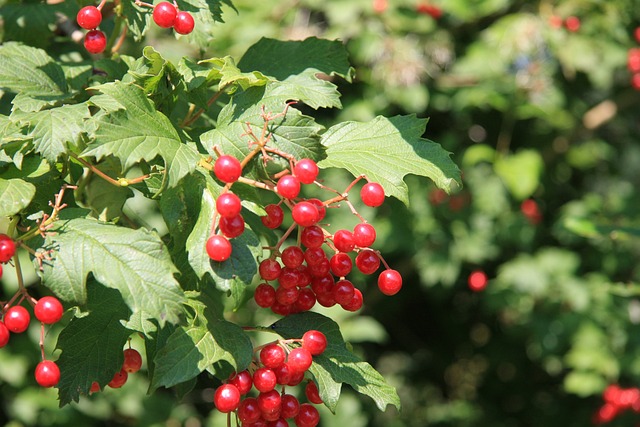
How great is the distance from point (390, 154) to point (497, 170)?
6.68 ft

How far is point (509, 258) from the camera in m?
3.52

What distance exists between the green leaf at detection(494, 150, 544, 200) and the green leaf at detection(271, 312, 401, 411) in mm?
2054

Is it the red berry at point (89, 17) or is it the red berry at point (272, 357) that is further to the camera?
the red berry at point (89, 17)

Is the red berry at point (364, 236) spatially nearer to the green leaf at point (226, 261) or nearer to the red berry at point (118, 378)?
the green leaf at point (226, 261)

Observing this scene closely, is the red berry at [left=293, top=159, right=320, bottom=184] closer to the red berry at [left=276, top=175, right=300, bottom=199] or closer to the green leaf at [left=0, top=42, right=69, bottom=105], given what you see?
the red berry at [left=276, top=175, right=300, bottom=199]

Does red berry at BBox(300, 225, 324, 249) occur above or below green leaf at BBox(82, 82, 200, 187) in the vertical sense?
below

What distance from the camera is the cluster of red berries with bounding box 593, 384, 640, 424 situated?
3275 millimetres

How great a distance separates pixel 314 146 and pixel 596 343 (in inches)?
97.3

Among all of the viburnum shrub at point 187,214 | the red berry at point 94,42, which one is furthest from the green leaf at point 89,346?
the red berry at point 94,42

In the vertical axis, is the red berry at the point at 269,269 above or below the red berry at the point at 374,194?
below

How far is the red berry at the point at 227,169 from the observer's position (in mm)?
1026

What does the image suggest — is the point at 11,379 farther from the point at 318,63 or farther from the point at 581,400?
the point at 581,400

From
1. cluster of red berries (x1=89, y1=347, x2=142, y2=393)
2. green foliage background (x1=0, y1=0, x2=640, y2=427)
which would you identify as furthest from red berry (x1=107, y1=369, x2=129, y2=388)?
green foliage background (x1=0, y1=0, x2=640, y2=427)

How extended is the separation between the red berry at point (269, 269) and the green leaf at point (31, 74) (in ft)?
1.49
